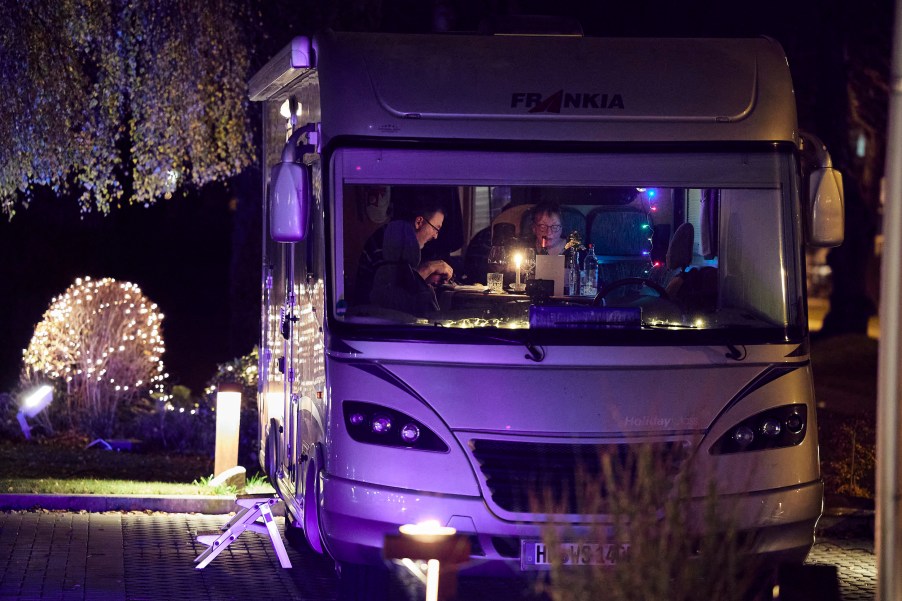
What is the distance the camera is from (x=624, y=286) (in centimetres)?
821

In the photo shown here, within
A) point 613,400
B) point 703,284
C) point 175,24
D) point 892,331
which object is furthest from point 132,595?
point 175,24

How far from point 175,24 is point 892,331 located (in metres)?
9.52

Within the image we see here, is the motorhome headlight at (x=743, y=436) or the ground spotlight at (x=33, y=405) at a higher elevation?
the motorhome headlight at (x=743, y=436)

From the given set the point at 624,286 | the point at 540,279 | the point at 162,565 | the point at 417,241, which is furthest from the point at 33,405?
the point at 624,286

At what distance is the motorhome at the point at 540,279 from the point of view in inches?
296

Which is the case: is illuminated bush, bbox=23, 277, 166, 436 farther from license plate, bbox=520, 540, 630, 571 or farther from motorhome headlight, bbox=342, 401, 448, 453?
license plate, bbox=520, 540, 630, 571

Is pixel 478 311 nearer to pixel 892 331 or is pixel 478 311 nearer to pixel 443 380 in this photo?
pixel 443 380

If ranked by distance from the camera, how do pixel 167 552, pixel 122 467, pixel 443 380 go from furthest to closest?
pixel 122 467 → pixel 167 552 → pixel 443 380

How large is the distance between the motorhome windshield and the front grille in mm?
629

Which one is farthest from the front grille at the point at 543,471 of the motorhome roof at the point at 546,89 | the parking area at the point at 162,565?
the motorhome roof at the point at 546,89

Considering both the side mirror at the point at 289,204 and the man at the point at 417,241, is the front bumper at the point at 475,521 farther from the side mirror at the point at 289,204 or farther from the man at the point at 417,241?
the side mirror at the point at 289,204

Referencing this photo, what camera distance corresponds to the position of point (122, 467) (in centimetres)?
1422

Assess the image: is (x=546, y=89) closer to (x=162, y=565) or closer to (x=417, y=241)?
(x=417, y=241)

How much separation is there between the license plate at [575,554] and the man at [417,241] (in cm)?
152
